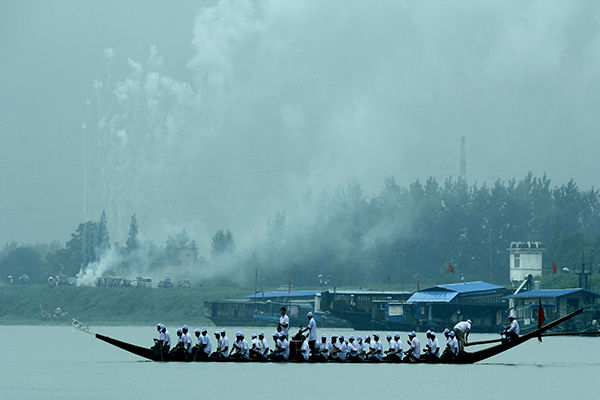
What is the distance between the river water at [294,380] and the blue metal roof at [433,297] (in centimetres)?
7846

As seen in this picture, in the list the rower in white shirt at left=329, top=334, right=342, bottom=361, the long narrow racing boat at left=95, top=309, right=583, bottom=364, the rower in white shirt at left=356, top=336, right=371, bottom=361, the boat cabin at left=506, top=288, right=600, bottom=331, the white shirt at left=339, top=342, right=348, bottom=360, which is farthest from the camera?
the boat cabin at left=506, top=288, right=600, bottom=331

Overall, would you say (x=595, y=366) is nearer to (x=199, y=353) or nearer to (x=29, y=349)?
(x=199, y=353)

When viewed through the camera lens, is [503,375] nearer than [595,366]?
Yes

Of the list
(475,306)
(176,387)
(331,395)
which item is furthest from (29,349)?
(475,306)

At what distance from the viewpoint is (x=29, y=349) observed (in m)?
115

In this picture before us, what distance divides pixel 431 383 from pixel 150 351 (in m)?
20.6

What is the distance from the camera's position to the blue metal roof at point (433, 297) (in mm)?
172375

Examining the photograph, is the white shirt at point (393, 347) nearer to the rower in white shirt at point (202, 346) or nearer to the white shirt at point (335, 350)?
the white shirt at point (335, 350)

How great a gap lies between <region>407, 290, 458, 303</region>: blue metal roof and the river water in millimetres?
78457

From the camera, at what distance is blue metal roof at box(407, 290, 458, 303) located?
172375 millimetres

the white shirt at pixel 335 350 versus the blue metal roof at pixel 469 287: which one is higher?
the blue metal roof at pixel 469 287

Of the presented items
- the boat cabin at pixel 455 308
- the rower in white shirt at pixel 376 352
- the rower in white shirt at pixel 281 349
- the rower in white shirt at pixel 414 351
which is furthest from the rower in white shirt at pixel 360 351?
the boat cabin at pixel 455 308

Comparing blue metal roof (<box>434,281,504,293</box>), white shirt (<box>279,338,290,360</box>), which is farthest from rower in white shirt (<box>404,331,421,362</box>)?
blue metal roof (<box>434,281,504,293</box>)

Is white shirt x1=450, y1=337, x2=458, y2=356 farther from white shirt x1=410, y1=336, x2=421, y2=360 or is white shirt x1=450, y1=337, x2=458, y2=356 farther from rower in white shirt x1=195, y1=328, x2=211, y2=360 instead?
rower in white shirt x1=195, y1=328, x2=211, y2=360
